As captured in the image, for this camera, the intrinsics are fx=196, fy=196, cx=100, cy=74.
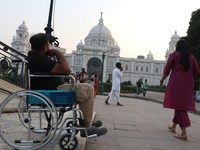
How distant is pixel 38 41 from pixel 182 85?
7.88ft

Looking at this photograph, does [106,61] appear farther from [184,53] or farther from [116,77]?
[184,53]

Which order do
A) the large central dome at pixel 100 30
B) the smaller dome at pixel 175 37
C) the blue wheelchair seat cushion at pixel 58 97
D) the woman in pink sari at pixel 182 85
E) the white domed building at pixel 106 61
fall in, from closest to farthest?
1. the blue wheelchair seat cushion at pixel 58 97
2. the woman in pink sari at pixel 182 85
3. the white domed building at pixel 106 61
4. the smaller dome at pixel 175 37
5. the large central dome at pixel 100 30

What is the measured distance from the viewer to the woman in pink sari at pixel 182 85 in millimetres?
3225

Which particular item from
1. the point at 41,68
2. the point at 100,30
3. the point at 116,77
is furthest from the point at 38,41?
the point at 100,30

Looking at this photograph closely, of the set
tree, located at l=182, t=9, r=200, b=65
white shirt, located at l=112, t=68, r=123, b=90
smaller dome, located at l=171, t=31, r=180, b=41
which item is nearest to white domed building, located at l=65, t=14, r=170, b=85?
smaller dome, located at l=171, t=31, r=180, b=41

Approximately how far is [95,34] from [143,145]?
2489 inches

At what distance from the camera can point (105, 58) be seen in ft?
181

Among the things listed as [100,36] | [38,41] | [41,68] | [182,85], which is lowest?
[182,85]

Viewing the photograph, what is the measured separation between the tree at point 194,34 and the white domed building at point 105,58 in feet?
116

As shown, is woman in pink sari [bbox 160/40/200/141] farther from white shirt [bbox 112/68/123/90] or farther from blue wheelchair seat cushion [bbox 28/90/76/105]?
white shirt [bbox 112/68/123/90]

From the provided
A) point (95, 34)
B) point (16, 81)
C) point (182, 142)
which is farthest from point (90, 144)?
point (95, 34)

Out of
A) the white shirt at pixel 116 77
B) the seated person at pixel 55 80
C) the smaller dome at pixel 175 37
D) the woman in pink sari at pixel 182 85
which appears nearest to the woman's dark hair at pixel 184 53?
the woman in pink sari at pixel 182 85

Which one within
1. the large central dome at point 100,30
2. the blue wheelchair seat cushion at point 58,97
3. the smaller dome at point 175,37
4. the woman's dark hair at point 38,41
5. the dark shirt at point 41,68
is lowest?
the blue wheelchair seat cushion at point 58,97

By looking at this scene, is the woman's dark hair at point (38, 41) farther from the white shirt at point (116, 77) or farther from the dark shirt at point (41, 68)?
the white shirt at point (116, 77)
